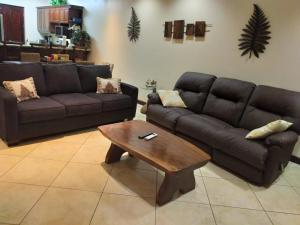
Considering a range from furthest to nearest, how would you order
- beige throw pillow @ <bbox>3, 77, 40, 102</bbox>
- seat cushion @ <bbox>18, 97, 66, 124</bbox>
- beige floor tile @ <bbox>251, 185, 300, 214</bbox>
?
1. beige throw pillow @ <bbox>3, 77, 40, 102</bbox>
2. seat cushion @ <bbox>18, 97, 66, 124</bbox>
3. beige floor tile @ <bbox>251, 185, 300, 214</bbox>

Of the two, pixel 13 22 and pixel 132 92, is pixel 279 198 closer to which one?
pixel 132 92

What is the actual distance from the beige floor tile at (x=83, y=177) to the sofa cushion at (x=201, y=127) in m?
1.13

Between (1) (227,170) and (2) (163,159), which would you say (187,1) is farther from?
(2) (163,159)

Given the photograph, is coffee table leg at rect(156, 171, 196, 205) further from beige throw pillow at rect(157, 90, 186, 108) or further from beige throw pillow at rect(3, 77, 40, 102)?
beige throw pillow at rect(3, 77, 40, 102)

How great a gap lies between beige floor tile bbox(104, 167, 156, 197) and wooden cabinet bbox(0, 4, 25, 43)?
7.85m

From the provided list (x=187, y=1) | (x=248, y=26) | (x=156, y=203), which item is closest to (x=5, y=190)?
(x=156, y=203)

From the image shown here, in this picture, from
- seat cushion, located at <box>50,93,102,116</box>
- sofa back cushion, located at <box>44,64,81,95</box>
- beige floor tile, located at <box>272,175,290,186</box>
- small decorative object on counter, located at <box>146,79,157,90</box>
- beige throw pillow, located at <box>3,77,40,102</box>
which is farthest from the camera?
small decorative object on counter, located at <box>146,79,157,90</box>

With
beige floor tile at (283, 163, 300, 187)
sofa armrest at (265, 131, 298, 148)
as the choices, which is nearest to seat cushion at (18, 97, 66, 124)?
sofa armrest at (265, 131, 298, 148)

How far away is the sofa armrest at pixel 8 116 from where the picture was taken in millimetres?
2877

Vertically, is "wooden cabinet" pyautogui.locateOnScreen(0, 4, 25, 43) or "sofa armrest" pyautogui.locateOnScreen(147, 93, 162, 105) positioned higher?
"wooden cabinet" pyautogui.locateOnScreen(0, 4, 25, 43)

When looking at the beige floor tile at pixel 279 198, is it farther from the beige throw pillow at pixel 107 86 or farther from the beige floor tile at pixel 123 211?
the beige throw pillow at pixel 107 86

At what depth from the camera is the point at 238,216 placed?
2.19 meters

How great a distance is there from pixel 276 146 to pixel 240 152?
35 centimetres

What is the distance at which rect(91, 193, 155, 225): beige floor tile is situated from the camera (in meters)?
2.01
